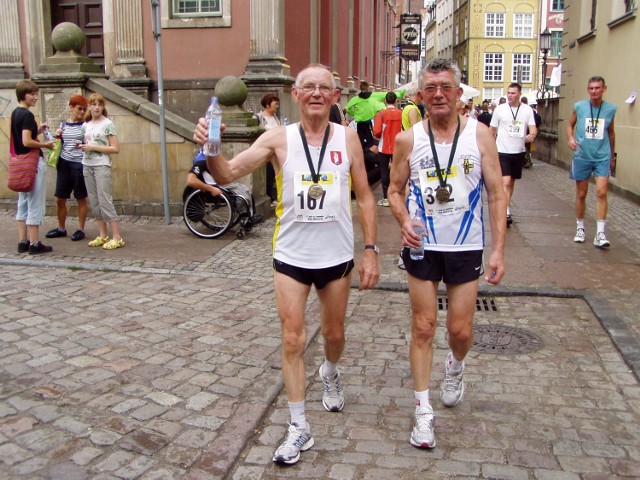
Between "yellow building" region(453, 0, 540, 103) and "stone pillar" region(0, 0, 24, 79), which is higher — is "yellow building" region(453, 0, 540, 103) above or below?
above

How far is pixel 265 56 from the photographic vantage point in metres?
13.4

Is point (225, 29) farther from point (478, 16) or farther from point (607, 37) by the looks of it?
point (478, 16)

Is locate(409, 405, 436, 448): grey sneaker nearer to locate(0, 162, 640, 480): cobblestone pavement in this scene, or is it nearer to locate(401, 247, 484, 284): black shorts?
locate(0, 162, 640, 480): cobblestone pavement

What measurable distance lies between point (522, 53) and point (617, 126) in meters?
57.4

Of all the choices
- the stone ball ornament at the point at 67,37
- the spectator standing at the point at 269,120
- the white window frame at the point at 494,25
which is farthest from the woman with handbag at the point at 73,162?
the white window frame at the point at 494,25

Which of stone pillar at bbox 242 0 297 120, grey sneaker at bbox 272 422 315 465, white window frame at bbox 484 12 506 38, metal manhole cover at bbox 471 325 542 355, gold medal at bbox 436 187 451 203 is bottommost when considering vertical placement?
metal manhole cover at bbox 471 325 542 355

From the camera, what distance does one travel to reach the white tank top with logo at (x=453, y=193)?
391 cm

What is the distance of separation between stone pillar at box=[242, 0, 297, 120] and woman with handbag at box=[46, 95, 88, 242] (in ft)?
15.8

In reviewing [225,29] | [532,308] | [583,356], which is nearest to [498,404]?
[583,356]

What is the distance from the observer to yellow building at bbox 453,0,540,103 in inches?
2628

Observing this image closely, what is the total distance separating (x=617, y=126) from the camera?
14102mm

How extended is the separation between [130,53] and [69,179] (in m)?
6.20

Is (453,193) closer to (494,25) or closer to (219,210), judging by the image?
(219,210)

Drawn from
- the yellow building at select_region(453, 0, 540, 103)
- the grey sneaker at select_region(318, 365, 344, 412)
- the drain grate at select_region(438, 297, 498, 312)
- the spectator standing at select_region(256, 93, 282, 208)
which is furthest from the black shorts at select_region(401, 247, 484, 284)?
the yellow building at select_region(453, 0, 540, 103)
